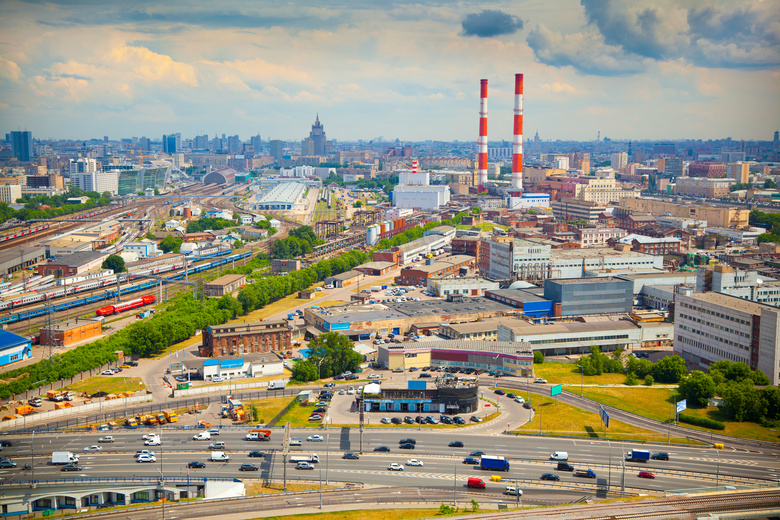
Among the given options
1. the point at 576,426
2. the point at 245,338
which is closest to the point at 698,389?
the point at 576,426

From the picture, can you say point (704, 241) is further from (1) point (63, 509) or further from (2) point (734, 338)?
(1) point (63, 509)

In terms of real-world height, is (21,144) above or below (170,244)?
above

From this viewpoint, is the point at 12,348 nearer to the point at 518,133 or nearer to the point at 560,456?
the point at 560,456

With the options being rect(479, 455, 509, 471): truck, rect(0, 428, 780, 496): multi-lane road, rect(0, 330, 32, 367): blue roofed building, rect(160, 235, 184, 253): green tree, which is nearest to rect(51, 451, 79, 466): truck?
rect(0, 428, 780, 496): multi-lane road

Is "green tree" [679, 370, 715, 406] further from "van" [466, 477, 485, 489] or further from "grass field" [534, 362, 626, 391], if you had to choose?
"van" [466, 477, 485, 489]

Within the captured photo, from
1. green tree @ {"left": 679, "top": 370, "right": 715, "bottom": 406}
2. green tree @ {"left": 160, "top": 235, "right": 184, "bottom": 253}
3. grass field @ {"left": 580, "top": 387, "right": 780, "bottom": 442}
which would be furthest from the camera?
green tree @ {"left": 160, "top": 235, "right": 184, "bottom": 253}

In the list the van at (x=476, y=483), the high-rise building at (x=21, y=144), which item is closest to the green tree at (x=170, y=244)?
the van at (x=476, y=483)

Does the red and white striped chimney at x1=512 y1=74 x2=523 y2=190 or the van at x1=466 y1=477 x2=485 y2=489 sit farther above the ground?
the red and white striped chimney at x1=512 y1=74 x2=523 y2=190
